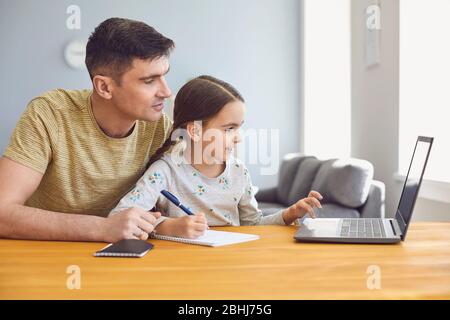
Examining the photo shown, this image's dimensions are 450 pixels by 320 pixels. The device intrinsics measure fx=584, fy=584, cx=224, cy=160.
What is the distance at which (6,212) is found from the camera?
128 centimetres

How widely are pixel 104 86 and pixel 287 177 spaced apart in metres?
2.87

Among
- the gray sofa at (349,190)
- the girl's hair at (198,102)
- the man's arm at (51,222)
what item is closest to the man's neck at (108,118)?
the girl's hair at (198,102)

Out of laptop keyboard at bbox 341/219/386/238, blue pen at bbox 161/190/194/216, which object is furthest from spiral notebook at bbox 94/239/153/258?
laptop keyboard at bbox 341/219/386/238

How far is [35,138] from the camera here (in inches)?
55.8

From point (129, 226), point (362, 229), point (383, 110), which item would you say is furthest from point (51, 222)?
point (383, 110)

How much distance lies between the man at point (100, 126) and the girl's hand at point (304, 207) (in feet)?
1.35

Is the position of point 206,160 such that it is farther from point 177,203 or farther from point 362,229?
point 362,229

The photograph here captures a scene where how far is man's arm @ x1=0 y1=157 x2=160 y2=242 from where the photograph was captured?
3.91ft

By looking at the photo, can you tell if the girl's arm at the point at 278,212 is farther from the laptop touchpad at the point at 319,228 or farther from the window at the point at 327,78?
the window at the point at 327,78

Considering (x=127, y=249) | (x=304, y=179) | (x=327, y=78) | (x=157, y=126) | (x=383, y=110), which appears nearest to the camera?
(x=127, y=249)

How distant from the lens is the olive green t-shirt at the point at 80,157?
4.84ft

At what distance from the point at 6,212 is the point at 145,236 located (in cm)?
33

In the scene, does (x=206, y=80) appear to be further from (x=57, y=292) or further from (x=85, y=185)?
(x=57, y=292)
